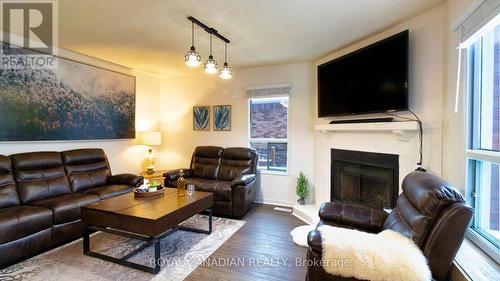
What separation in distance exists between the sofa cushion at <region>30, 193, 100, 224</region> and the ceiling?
6.64ft

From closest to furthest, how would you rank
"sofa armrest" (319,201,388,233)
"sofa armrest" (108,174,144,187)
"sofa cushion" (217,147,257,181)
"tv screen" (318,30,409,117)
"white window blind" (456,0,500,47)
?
"white window blind" (456,0,500,47) → "sofa armrest" (319,201,388,233) → "tv screen" (318,30,409,117) → "sofa armrest" (108,174,144,187) → "sofa cushion" (217,147,257,181)

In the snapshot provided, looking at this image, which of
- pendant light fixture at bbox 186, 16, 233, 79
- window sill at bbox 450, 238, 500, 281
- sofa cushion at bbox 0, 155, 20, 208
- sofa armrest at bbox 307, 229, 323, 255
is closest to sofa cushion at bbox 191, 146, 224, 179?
pendant light fixture at bbox 186, 16, 233, 79

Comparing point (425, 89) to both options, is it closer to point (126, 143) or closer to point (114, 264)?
point (114, 264)

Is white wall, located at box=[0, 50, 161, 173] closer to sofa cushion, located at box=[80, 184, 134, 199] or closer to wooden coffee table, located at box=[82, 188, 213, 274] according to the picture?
sofa cushion, located at box=[80, 184, 134, 199]

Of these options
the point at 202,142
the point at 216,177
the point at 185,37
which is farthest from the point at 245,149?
the point at 185,37

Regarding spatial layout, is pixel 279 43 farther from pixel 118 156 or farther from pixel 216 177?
pixel 118 156

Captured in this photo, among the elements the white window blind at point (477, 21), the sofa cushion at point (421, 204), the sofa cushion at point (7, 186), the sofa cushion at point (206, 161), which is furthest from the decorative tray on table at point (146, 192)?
the white window blind at point (477, 21)

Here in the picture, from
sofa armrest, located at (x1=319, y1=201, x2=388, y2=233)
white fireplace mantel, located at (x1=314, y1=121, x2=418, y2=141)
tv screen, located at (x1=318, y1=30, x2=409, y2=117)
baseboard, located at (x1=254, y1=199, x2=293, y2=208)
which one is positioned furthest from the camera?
baseboard, located at (x1=254, y1=199, x2=293, y2=208)

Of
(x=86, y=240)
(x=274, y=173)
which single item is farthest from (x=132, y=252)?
(x=274, y=173)

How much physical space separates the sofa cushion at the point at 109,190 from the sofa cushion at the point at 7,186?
0.69m

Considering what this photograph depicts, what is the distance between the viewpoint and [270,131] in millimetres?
4465

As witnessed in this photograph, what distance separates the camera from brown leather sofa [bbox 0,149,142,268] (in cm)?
222

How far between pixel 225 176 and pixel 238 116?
124 centimetres

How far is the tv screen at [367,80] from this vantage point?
2492mm
